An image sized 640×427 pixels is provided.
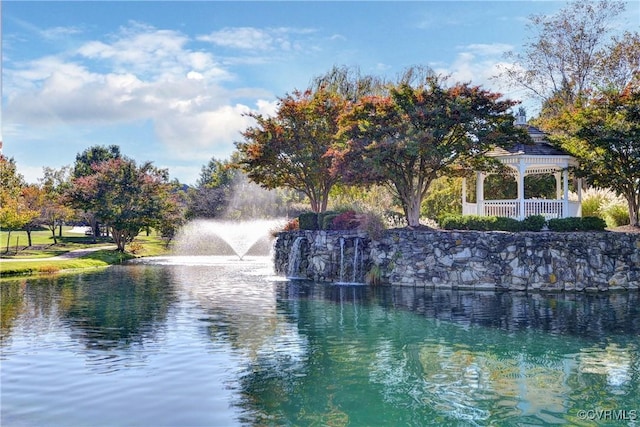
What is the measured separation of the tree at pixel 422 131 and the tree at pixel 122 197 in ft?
66.3

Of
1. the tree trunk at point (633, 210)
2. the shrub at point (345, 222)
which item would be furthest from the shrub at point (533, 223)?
the shrub at point (345, 222)

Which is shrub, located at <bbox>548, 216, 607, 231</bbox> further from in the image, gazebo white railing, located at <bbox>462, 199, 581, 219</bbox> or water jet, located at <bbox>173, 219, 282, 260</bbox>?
water jet, located at <bbox>173, 219, 282, 260</bbox>

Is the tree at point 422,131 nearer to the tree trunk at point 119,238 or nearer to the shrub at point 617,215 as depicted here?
the shrub at point 617,215

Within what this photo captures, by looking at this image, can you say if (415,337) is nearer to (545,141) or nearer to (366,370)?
(366,370)

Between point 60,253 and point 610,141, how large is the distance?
108ft

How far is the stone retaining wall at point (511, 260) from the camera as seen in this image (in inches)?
831

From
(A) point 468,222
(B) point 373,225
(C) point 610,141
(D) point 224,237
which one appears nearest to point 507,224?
(A) point 468,222

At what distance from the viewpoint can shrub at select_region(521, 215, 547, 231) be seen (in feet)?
74.9

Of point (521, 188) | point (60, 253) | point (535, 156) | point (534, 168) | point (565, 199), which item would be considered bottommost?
point (60, 253)

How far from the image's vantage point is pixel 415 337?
40.3 feet

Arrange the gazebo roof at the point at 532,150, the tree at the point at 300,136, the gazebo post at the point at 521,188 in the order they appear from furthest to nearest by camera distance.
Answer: the tree at the point at 300,136 → the gazebo roof at the point at 532,150 → the gazebo post at the point at 521,188

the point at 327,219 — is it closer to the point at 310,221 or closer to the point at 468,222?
the point at 310,221

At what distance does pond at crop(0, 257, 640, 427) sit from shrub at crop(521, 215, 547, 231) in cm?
497

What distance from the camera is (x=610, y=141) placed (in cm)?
2211
